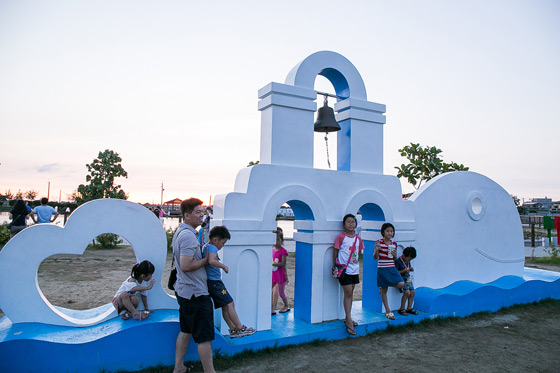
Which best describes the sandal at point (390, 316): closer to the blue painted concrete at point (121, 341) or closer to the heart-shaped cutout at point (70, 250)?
the blue painted concrete at point (121, 341)

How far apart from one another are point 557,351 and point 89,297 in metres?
8.18

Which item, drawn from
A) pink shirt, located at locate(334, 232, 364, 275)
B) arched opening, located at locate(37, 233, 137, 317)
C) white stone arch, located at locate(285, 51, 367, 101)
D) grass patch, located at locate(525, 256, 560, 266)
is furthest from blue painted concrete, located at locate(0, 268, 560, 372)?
grass patch, located at locate(525, 256, 560, 266)

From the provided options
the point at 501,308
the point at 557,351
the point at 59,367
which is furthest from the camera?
the point at 501,308

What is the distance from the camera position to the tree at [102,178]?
56.6 feet

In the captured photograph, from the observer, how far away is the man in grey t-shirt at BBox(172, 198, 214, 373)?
3.75 meters

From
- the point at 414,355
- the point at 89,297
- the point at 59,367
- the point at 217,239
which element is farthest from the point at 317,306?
the point at 89,297

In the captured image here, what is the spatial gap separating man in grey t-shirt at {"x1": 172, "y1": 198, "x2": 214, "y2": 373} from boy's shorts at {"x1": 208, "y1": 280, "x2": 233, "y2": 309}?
493 millimetres

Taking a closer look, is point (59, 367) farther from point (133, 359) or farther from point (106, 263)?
point (106, 263)

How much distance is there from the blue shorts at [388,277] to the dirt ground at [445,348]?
0.70m

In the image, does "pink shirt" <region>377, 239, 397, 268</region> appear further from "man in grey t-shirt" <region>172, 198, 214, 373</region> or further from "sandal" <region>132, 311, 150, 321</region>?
"sandal" <region>132, 311, 150, 321</region>

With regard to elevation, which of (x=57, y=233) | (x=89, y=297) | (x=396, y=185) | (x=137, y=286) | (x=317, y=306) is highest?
(x=396, y=185)

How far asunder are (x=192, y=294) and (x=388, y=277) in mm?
3339

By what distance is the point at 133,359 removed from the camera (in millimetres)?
4207

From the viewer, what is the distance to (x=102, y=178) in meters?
17.5
